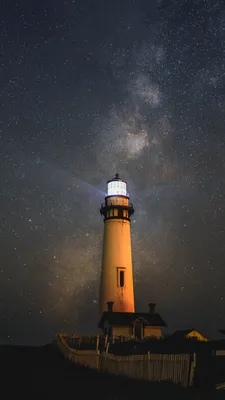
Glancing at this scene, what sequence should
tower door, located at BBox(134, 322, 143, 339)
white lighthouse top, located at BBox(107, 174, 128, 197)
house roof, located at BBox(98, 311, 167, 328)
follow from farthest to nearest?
white lighthouse top, located at BBox(107, 174, 128, 197)
tower door, located at BBox(134, 322, 143, 339)
house roof, located at BBox(98, 311, 167, 328)

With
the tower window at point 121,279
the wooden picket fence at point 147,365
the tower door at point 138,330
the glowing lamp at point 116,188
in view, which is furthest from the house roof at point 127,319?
the wooden picket fence at point 147,365

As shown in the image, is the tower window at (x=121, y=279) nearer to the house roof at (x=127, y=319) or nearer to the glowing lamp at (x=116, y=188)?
the house roof at (x=127, y=319)

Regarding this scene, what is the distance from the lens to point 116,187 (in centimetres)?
4859

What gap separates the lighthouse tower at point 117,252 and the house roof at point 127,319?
1.28 metres

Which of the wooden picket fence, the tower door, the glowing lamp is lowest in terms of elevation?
the wooden picket fence

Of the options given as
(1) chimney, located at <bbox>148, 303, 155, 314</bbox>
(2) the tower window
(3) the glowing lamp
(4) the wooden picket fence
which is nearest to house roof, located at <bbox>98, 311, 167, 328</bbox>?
(1) chimney, located at <bbox>148, 303, 155, 314</bbox>

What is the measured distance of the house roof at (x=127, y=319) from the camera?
43000 mm

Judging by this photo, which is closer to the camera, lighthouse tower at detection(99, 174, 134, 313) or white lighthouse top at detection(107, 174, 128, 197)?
lighthouse tower at detection(99, 174, 134, 313)

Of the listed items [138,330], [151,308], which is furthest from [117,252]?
[138,330]

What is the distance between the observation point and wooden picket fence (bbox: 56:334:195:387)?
18.1 meters

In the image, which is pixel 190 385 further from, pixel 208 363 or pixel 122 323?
pixel 122 323

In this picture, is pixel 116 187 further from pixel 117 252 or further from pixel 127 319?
pixel 127 319

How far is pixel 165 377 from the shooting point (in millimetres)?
18672

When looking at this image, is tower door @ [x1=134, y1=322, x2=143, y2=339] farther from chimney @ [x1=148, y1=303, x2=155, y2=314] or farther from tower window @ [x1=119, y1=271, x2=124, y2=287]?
tower window @ [x1=119, y1=271, x2=124, y2=287]
